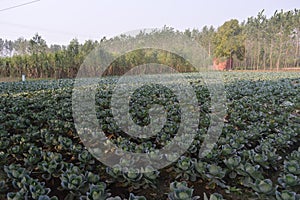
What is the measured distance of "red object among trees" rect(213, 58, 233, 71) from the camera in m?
37.3

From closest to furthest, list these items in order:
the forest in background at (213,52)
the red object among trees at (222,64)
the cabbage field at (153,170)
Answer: the cabbage field at (153,170), the forest in background at (213,52), the red object among trees at (222,64)

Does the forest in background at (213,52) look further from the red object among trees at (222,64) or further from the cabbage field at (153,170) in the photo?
the cabbage field at (153,170)

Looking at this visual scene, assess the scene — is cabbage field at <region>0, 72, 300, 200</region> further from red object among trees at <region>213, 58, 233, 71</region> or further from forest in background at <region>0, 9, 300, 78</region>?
red object among trees at <region>213, 58, 233, 71</region>

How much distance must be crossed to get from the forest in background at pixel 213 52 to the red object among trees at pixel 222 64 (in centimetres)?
46

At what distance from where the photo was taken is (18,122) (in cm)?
347

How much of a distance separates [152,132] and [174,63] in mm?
25719

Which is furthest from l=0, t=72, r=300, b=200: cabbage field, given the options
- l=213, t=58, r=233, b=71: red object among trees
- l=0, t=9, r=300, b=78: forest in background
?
l=213, t=58, r=233, b=71: red object among trees

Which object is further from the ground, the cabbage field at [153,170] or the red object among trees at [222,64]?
the red object among trees at [222,64]

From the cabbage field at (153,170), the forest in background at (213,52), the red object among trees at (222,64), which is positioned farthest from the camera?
the red object among trees at (222,64)

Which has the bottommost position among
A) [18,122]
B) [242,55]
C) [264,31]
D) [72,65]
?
[18,122]

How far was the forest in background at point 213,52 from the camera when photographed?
19844 millimetres

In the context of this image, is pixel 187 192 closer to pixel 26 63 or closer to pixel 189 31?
pixel 26 63

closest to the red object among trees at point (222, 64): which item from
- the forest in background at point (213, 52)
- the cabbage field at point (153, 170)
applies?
the forest in background at point (213, 52)

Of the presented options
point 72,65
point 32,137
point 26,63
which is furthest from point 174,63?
point 32,137
